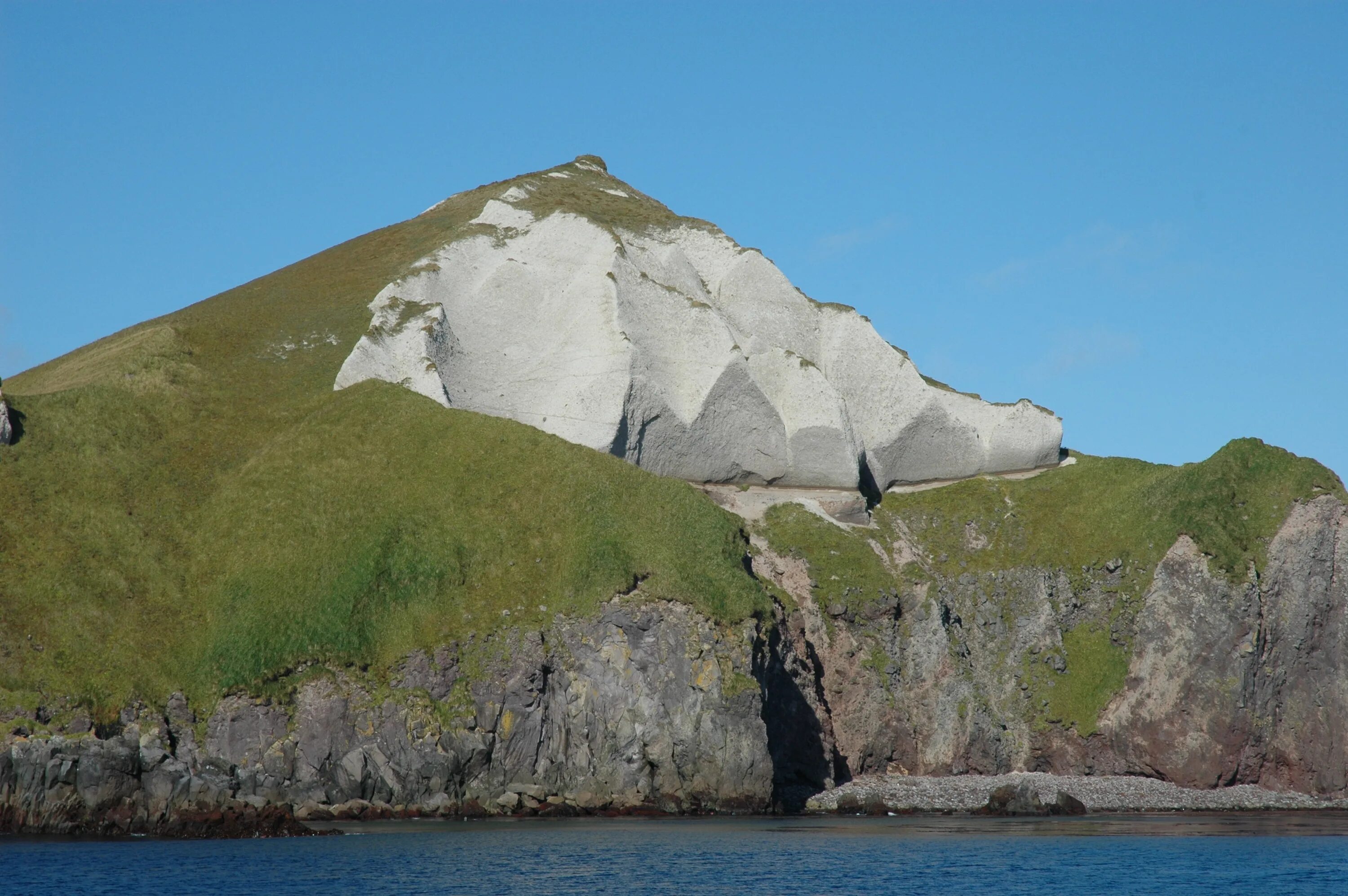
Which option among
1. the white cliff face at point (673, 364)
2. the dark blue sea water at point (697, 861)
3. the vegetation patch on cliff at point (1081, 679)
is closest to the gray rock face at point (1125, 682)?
the vegetation patch on cliff at point (1081, 679)

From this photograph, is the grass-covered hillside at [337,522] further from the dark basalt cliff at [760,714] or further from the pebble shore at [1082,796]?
the pebble shore at [1082,796]

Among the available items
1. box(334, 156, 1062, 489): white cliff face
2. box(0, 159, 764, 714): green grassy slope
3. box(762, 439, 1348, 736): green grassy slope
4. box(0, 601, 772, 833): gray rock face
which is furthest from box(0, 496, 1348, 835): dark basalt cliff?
box(334, 156, 1062, 489): white cliff face

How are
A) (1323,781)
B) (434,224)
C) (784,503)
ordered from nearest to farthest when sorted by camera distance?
(1323,781) < (784,503) < (434,224)

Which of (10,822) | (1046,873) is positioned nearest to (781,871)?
(1046,873)

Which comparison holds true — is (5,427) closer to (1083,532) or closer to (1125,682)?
(1125,682)

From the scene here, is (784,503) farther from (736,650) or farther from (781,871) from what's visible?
(781,871)

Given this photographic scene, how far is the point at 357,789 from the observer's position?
62.7 metres

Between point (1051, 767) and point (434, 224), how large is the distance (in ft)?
237

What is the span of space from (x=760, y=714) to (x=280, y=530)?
29.4 metres

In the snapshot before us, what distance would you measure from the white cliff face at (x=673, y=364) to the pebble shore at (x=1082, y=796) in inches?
1118

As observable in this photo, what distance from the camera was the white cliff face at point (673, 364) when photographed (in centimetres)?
9344

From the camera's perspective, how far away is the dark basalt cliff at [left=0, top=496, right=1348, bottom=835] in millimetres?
61156

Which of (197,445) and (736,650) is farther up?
(197,445)

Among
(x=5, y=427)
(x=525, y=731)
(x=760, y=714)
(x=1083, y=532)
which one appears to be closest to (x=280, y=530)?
(x=5, y=427)
